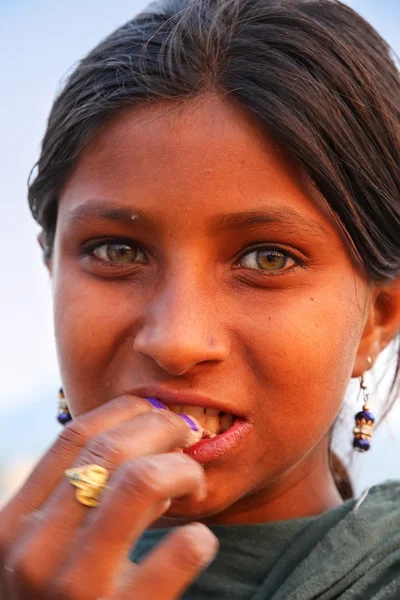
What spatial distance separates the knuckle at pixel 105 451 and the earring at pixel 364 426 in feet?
3.52

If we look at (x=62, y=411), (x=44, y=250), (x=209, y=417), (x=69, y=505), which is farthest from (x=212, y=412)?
(x=44, y=250)

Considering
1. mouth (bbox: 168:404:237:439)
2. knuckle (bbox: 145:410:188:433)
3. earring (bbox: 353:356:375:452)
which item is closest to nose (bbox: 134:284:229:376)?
mouth (bbox: 168:404:237:439)

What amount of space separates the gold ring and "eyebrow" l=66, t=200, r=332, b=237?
2.28 feet

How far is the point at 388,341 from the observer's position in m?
2.35

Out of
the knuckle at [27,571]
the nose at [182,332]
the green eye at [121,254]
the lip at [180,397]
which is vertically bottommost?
the knuckle at [27,571]

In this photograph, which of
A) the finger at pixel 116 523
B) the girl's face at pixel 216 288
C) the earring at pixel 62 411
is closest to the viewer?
the finger at pixel 116 523

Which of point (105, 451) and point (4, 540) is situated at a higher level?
point (105, 451)

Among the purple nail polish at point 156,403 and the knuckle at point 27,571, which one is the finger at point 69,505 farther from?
the purple nail polish at point 156,403

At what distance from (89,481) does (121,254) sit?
0.79 m

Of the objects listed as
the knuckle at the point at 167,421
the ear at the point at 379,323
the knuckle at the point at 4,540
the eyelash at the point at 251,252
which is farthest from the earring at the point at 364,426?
the knuckle at the point at 4,540

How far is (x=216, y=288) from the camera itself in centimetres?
190

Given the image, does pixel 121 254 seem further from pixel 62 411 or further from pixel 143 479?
pixel 143 479

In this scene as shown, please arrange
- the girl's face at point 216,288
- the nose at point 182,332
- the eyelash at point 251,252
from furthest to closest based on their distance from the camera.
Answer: the eyelash at point 251,252
the girl's face at point 216,288
the nose at point 182,332

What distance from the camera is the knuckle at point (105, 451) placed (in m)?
1.41
